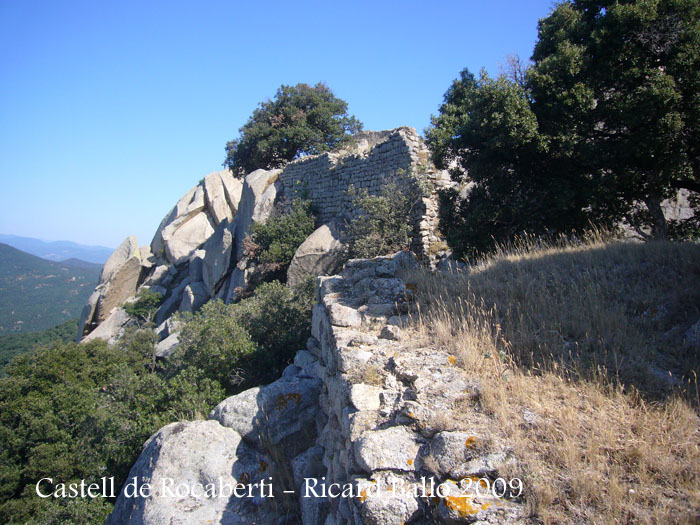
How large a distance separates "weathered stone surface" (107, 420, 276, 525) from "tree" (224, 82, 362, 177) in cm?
1656

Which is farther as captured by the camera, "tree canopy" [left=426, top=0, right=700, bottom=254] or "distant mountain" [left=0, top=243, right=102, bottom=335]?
"distant mountain" [left=0, top=243, right=102, bottom=335]

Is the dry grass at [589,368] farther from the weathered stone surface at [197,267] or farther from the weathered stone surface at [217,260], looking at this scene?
the weathered stone surface at [197,267]

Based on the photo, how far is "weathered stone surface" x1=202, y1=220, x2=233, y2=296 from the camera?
54.5ft

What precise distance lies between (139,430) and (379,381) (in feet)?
17.2

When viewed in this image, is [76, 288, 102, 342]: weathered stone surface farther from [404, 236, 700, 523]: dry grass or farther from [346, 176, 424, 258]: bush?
[404, 236, 700, 523]: dry grass

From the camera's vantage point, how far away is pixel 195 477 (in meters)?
4.58

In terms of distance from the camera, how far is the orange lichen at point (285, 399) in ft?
18.3

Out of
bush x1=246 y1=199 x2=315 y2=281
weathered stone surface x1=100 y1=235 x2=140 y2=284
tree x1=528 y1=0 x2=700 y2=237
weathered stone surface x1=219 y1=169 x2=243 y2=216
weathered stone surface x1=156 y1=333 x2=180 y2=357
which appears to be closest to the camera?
tree x1=528 y1=0 x2=700 y2=237

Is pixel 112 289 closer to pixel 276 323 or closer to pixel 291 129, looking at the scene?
pixel 291 129

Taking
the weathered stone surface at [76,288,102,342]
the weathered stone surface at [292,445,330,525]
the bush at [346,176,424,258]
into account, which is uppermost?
the bush at [346,176,424,258]

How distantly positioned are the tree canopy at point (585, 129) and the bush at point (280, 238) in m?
6.14

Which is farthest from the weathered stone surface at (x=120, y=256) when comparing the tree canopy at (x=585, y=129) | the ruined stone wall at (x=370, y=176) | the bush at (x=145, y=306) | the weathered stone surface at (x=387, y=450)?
the weathered stone surface at (x=387, y=450)

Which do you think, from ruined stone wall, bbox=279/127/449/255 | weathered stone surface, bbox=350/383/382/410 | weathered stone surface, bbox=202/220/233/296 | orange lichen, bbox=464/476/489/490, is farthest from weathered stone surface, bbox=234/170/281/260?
orange lichen, bbox=464/476/489/490

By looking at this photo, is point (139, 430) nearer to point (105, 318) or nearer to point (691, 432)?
point (691, 432)
